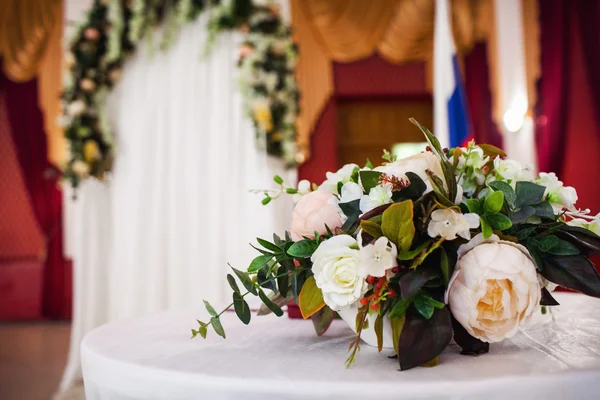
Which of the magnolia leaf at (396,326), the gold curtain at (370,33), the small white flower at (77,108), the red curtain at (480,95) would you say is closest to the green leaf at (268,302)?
the magnolia leaf at (396,326)

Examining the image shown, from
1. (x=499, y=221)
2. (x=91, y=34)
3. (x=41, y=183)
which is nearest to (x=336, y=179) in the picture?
(x=499, y=221)

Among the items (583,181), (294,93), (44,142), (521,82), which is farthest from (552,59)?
(44,142)

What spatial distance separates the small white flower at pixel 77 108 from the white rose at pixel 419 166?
319 cm

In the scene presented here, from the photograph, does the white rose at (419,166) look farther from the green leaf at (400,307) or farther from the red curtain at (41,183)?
the red curtain at (41,183)

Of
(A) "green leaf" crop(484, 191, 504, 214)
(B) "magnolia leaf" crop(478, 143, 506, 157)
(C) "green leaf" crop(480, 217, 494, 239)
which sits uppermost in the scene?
(B) "magnolia leaf" crop(478, 143, 506, 157)

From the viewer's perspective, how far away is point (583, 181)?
392 centimetres

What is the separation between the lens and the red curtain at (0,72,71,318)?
625 cm

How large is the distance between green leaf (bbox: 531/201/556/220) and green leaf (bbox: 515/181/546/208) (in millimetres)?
12

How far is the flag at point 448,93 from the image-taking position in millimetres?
4066

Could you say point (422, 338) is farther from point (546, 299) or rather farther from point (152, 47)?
point (152, 47)

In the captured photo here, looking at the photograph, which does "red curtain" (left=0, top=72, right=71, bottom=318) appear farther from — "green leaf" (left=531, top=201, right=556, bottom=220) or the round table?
"green leaf" (left=531, top=201, right=556, bottom=220)

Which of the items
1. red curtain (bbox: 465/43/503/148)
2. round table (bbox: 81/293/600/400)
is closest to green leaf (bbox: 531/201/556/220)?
round table (bbox: 81/293/600/400)

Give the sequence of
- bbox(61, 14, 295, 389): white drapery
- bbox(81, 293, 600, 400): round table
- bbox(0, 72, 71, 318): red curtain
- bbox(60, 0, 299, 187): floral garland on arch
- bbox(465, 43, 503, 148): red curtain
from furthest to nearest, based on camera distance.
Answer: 1. bbox(0, 72, 71, 318): red curtain
2. bbox(465, 43, 503, 148): red curtain
3. bbox(61, 14, 295, 389): white drapery
4. bbox(60, 0, 299, 187): floral garland on arch
5. bbox(81, 293, 600, 400): round table

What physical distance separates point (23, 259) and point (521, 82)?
5586 millimetres
